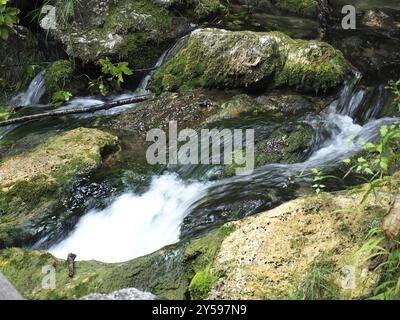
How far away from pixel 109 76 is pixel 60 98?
94 cm

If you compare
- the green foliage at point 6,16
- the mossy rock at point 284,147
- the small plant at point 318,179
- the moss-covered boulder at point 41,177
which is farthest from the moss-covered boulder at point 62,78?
the small plant at point 318,179

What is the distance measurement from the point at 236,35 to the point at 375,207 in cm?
443

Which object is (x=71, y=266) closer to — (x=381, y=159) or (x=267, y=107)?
(x=381, y=159)

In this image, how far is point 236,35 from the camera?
→ 710 cm

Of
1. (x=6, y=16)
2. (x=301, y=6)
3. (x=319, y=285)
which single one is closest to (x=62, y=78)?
(x=6, y=16)

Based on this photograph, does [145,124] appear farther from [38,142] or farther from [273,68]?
[273,68]

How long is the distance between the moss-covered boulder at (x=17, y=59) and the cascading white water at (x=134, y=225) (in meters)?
4.33

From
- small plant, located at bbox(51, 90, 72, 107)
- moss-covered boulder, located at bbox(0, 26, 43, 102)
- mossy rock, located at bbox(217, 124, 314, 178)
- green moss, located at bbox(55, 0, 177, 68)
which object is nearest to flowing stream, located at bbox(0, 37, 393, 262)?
mossy rock, located at bbox(217, 124, 314, 178)

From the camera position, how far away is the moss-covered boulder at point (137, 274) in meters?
3.36

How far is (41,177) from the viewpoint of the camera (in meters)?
5.33

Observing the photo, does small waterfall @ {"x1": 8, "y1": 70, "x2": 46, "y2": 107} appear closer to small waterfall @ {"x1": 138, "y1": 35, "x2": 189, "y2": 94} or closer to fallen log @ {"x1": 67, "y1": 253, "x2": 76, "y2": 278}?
small waterfall @ {"x1": 138, "y1": 35, "x2": 189, "y2": 94}

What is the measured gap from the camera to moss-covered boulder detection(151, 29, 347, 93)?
6711 millimetres

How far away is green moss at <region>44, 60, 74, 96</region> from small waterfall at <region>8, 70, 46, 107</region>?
219 millimetres
